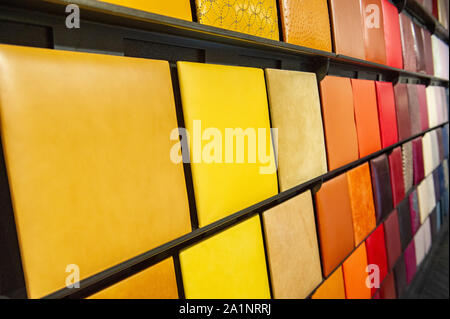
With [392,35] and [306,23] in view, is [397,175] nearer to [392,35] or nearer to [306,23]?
[392,35]

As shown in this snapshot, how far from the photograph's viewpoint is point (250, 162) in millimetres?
798

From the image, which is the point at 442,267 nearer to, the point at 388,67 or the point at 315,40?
the point at 388,67

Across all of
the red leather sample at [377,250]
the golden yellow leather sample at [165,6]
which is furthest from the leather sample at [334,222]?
the golden yellow leather sample at [165,6]

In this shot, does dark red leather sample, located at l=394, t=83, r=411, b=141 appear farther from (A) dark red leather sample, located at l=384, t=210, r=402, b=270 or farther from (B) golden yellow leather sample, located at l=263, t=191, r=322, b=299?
(B) golden yellow leather sample, located at l=263, t=191, r=322, b=299

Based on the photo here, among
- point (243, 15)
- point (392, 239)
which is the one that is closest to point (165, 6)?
point (243, 15)

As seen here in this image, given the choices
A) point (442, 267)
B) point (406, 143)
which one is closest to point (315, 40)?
point (406, 143)

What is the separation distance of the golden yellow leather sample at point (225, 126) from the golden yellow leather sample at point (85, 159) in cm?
6

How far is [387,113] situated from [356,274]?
38.3 inches

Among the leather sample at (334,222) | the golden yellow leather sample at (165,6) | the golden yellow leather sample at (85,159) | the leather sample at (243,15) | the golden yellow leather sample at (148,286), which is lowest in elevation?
the leather sample at (334,222)

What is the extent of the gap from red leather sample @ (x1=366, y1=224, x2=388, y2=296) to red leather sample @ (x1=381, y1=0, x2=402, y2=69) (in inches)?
39.8

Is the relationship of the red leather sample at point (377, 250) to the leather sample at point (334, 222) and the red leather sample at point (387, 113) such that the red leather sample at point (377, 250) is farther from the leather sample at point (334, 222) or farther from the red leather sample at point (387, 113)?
the red leather sample at point (387, 113)

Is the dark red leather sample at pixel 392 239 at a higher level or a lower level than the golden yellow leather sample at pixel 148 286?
lower

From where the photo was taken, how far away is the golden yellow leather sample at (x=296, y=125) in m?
A: 0.90

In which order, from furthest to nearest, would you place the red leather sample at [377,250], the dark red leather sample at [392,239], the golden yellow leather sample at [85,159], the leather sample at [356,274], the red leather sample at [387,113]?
the dark red leather sample at [392,239], the red leather sample at [387,113], the red leather sample at [377,250], the leather sample at [356,274], the golden yellow leather sample at [85,159]
